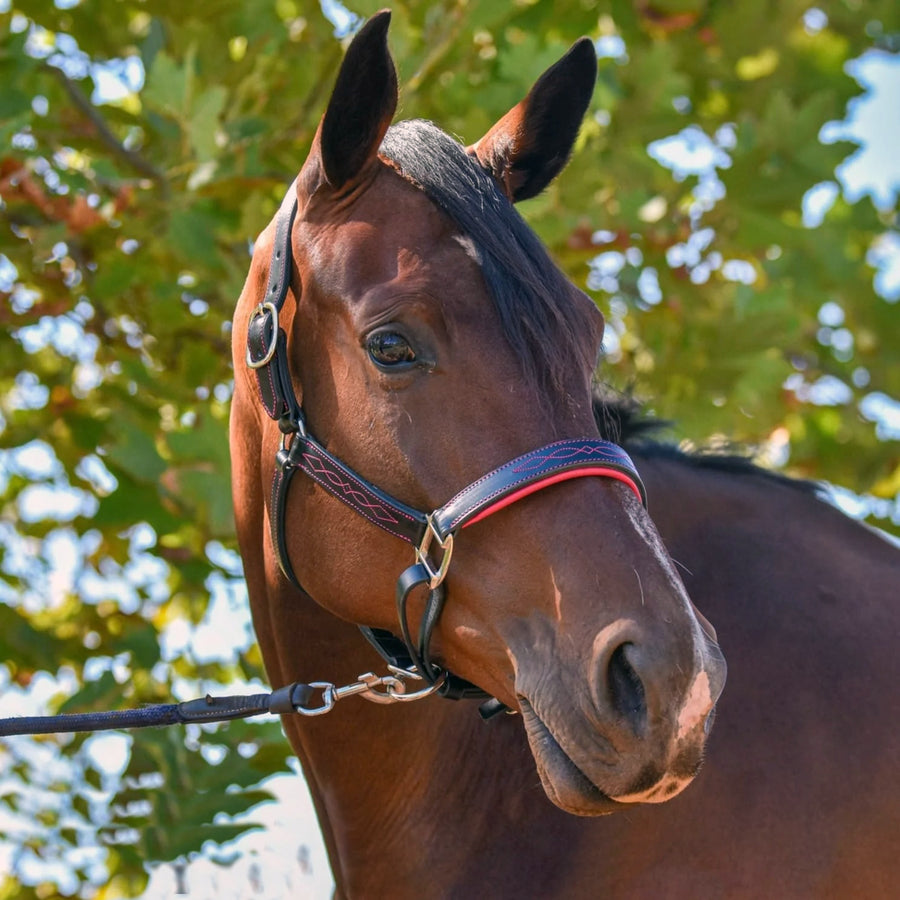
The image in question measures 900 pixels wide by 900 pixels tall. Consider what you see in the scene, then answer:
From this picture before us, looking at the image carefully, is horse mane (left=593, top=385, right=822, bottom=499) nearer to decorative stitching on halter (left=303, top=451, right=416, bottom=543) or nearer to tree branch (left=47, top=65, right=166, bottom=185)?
decorative stitching on halter (left=303, top=451, right=416, bottom=543)

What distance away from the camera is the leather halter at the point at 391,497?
82.0 inches

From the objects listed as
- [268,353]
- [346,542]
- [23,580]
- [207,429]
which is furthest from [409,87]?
[23,580]

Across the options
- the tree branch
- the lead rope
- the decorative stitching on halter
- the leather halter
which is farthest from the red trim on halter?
the tree branch

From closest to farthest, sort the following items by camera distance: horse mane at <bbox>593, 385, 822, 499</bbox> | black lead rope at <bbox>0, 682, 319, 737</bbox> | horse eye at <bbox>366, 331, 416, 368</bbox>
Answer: horse eye at <bbox>366, 331, 416, 368</bbox>, black lead rope at <bbox>0, 682, 319, 737</bbox>, horse mane at <bbox>593, 385, 822, 499</bbox>

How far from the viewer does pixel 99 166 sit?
3.65m

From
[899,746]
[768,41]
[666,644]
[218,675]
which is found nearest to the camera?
[666,644]

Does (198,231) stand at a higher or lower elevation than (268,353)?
higher

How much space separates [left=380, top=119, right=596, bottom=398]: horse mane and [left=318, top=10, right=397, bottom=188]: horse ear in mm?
95

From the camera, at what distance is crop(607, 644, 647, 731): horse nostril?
1878 millimetres

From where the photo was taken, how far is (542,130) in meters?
2.79

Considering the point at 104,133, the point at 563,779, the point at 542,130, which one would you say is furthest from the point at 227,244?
the point at 563,779

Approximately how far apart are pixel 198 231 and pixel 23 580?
217 centimetres

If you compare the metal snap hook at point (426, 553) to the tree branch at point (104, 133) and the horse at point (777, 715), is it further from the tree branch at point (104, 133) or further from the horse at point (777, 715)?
the tree branch at point (104, 133)

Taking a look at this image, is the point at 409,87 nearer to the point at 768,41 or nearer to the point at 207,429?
the point at 207,429
